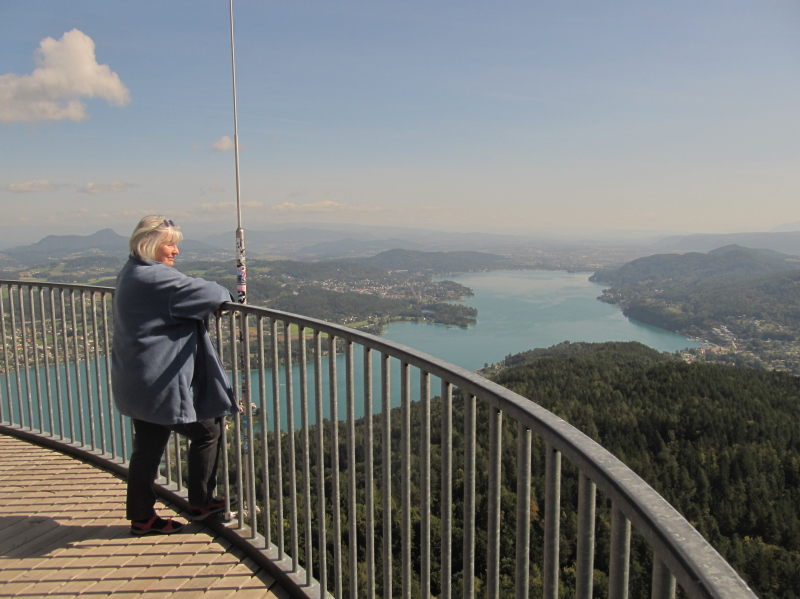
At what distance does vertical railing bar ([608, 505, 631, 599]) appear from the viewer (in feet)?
3.13

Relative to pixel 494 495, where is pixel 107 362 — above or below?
below

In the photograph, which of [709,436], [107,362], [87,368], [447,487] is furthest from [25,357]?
[709,436]

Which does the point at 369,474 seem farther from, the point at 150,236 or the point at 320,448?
the point at 150,236

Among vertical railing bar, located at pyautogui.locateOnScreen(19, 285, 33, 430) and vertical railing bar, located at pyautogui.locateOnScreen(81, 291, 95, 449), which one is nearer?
vertical railing bar, located at pyautogui.locateOnScreen(81, 291, 95, 449)

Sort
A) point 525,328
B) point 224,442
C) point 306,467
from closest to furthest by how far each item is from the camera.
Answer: point 306,467, point 224,442, point 525,328

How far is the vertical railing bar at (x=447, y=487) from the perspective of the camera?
1608mm

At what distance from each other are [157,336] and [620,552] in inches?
82.1

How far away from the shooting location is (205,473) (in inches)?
108

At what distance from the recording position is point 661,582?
2.77 feet

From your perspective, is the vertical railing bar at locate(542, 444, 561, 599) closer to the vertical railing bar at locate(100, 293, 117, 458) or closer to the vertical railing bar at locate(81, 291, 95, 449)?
the vertical railing bar at locate(100, 293, 117, 458)

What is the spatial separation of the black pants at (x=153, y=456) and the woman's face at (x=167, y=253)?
2.46 feet

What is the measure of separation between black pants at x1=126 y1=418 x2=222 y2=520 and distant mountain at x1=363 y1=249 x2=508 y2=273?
144m

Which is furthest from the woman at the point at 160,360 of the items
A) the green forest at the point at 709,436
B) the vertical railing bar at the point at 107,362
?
the green forest at the point at 709,436

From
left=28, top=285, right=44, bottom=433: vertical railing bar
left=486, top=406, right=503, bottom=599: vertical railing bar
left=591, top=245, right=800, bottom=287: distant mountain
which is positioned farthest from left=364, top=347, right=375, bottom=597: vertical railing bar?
left=591, top=245, right=800, bottom=287: distant mountain
